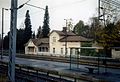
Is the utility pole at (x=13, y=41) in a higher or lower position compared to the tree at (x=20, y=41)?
lower

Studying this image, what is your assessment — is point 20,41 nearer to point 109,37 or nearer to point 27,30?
point 27,30

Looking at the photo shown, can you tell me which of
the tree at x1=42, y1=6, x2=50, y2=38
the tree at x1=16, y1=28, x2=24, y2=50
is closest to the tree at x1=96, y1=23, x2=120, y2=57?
the tree at x1=16, y1=28, x2=24, y2=50

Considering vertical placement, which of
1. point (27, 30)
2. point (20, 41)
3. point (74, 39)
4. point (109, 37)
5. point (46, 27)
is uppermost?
point (46, 27)

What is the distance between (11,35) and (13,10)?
1.03 m

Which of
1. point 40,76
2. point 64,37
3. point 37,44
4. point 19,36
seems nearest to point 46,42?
point 37,44

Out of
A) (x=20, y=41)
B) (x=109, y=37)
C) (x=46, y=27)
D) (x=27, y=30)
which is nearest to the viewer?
(x=109, y=37)

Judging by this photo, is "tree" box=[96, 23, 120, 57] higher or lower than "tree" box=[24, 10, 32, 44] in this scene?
lower

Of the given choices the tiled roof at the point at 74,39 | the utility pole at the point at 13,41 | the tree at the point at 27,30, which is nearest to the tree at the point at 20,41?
the tree at the point at 27,30

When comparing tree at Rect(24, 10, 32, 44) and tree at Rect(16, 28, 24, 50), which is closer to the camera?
tree at Rect(16, 28, 24, 50)

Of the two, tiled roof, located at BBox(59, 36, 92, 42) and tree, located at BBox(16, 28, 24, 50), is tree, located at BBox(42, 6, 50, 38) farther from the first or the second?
tiled roof, located at BBox(59, 36, 92, 42)

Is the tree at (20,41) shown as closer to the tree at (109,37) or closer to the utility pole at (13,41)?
the tree at (109,37)

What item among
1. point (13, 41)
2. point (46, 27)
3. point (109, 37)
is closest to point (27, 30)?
point (46, 27)

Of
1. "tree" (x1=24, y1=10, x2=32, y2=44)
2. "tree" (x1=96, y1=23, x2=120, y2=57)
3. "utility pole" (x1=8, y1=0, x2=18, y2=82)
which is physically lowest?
"utility pole" (x1=8, y1=0, x2=18, y2=82)

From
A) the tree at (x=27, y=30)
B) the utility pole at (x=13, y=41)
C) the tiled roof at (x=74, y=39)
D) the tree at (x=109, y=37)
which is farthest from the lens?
the tree at (x=27, y=30)
